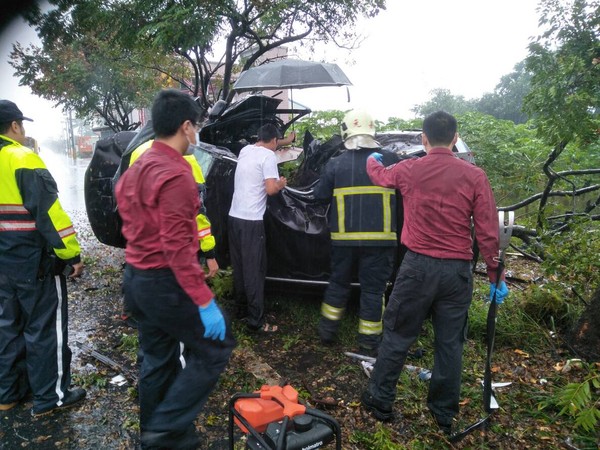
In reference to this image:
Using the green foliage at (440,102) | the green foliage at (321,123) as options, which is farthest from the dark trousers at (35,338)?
the green foliage at (440,102)

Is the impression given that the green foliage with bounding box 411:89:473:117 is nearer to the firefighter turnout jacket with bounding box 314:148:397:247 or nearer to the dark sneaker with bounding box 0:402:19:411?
the firefighter turnout jacket with bounding box 314:148:397:247

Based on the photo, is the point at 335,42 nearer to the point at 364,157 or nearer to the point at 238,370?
the point at 364,157

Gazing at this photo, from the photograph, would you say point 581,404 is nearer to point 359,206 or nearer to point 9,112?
point 359,206

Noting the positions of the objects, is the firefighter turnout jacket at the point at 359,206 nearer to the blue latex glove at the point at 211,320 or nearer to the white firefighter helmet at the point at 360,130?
the white firefighter helmet at the point at 360,130

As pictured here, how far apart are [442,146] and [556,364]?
2.06 meters

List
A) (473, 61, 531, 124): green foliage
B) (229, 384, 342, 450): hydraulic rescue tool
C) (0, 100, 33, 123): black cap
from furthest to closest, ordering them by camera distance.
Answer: (473, 61, 531, 124): green foliage, (0, 100, 33, 123): black cap, (229, 384, 342, 450): hydraulic rescue tool

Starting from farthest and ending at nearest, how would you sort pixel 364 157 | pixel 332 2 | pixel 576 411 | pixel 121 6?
pixel 332 2, pixel 121 6, pixel 364 157, pixel 576 411

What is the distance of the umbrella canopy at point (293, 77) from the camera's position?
210 inches

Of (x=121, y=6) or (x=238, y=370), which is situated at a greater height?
(x=121, y=6)

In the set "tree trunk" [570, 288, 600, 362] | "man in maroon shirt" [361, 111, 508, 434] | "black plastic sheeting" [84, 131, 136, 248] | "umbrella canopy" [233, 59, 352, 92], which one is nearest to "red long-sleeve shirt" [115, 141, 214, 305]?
"man in maroon shirt" [361, 111, 508, 434]

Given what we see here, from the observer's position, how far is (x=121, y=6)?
7090 millimetres

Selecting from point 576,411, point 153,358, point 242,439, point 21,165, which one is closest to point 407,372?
point 576,411

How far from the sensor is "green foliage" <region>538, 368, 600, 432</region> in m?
2.57

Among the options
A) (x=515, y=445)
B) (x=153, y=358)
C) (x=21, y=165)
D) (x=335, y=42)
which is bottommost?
(x=515, y=445)
